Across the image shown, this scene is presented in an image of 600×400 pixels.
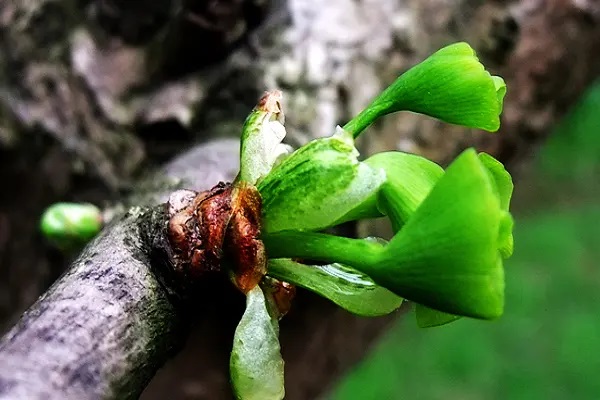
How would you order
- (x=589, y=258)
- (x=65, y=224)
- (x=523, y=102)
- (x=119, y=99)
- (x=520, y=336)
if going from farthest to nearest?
1. (x=589, y=258)
2. (x=520, y=336)
3. (x=523, y=102)
4. (x=119, y=99)
5. (x=65, y=224)

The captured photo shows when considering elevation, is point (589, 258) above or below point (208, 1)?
below

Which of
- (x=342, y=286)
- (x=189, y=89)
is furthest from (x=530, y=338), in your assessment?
(x=342, y=286)

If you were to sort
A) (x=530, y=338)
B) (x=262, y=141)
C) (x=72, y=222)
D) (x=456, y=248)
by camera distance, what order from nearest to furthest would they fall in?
(x=456, y=248), (x=262, y=141), (x=72, y=222), (x=530, y=338)

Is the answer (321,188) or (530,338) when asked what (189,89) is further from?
(530,338)

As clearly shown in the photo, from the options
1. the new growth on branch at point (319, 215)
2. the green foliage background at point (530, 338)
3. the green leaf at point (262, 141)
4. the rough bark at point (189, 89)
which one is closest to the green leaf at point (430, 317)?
the new growth on branch at point (319, 215)

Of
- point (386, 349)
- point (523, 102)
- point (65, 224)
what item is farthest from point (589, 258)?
point (65, 224)

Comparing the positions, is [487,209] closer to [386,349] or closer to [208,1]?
[208,1]
